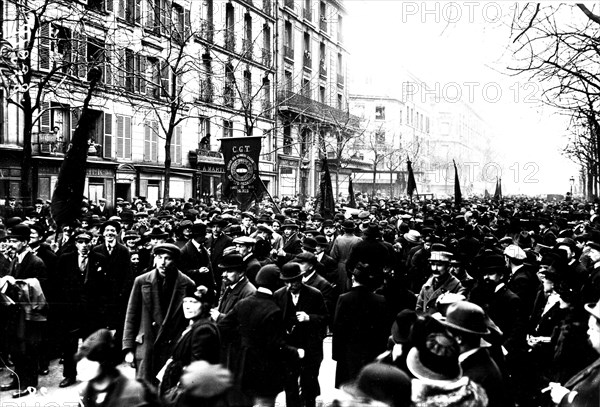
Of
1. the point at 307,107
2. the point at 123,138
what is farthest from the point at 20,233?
the point at 307,107

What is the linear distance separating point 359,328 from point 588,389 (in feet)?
7.16

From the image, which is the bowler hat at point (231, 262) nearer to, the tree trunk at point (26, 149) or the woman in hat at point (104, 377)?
the woman in hat at point (104, 377)

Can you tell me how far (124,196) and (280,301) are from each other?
22455mm

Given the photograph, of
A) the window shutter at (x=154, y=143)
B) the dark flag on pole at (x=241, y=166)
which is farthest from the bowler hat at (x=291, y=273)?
the window shutter at (x=154, y=143)

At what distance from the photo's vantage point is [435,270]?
669 centimetres

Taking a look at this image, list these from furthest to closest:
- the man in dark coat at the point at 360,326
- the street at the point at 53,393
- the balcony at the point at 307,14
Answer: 1. the balcony at the point at 307,14
2. the street at the point at 53,393
3. the man in dark coat at the point at 360,326

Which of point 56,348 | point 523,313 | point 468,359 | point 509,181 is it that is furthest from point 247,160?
point 509,181

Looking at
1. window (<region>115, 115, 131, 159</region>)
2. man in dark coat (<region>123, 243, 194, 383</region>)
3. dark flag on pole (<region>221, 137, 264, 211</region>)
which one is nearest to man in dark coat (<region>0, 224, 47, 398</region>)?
man in dark coat (<region>123, 243, 194, 383</region>)

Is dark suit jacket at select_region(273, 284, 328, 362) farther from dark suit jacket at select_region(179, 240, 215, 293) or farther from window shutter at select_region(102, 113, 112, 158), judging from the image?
window shutter at select_region(102, 113, 112, 158)

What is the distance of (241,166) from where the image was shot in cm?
1348

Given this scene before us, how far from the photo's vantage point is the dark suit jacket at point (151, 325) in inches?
237

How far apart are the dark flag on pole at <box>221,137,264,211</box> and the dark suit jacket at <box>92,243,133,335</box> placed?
576 cm

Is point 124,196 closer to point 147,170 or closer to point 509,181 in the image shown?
point 147,170

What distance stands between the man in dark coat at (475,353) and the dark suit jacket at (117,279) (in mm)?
5001
